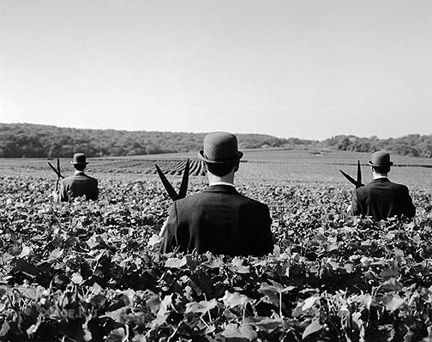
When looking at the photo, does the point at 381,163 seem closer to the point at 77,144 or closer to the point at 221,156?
the point at 221,156

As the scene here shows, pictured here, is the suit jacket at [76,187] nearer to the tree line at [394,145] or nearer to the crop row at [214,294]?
the crop row at [214,294]

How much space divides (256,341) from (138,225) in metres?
5.94

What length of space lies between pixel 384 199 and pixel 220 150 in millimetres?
3910

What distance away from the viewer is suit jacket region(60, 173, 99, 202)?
10.7 meters

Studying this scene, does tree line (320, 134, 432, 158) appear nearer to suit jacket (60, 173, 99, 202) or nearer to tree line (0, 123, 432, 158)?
tree line (0, 123, 432, 158)

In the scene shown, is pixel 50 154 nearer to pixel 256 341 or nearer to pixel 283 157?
pixel 283 157

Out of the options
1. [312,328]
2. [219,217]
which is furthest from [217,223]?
[312,328]

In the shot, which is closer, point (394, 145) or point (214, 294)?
point (214, 294)

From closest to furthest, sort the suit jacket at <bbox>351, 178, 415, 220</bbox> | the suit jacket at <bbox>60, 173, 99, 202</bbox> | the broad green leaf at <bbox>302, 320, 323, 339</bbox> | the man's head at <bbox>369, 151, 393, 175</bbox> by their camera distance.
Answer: the broad green leaf at <bbox>302, 320, 323, 339</bbox> < the suit jacket at <bbox>351, 178, 415, 220</bbox> < the man's head at <bbox>369, 151, 393, 175</bbox> < the suit jacket at <bbox>60, 173, 99, 202</bbox>

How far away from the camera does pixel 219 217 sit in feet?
12.5

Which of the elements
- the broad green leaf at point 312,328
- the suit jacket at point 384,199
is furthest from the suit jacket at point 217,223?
the suit jacket at point 384,199

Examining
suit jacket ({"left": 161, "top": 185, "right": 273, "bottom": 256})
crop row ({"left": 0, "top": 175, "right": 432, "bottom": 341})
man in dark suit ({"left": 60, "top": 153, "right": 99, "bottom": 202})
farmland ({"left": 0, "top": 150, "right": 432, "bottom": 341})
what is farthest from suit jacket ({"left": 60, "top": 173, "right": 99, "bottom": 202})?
suit jacket ({"left": 161, "top": 185, "right": 273, "bottom": 256})

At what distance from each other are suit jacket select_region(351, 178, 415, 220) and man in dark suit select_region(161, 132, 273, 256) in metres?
3.60

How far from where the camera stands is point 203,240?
3840 millimetres
